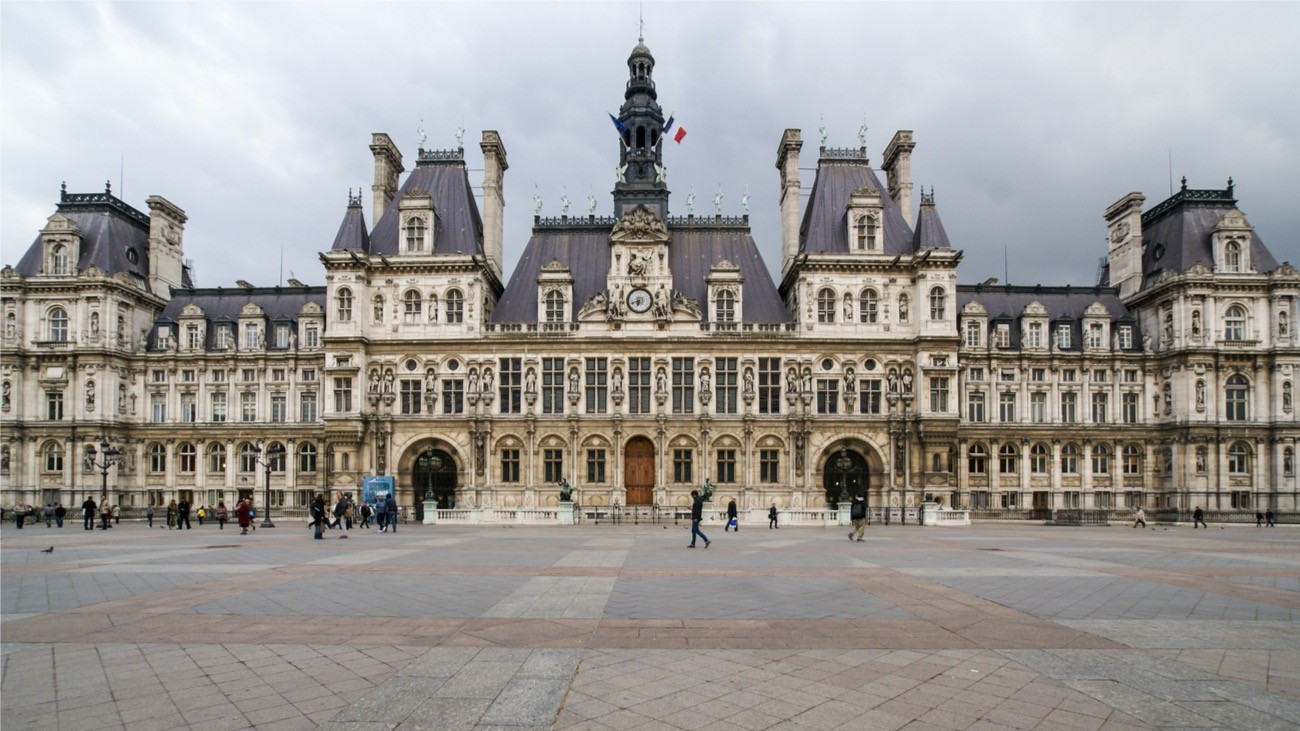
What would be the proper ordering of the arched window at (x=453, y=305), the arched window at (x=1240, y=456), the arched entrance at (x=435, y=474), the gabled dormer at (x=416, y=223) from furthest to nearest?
the gabled dormer at (x=416, y=223) → the arched window at (x=1240, y=456) → the arched window at (x=453, y=305) → the arched entrance at (x=435, y=474)

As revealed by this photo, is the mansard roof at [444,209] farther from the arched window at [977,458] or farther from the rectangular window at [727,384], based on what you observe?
the arched window at [977,458]

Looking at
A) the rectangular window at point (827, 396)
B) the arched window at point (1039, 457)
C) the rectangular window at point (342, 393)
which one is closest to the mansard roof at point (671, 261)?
the rectangular window at point (827, 396)

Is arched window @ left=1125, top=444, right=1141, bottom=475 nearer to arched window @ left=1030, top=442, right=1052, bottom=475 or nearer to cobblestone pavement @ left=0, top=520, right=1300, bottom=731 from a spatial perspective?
arched window @ left=1030, top=442, right=1052, bottom=475

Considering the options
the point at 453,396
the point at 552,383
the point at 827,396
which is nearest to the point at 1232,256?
the point at 827,396

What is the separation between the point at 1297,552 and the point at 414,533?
34085 mm

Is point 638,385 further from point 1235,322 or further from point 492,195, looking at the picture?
point 1235,322

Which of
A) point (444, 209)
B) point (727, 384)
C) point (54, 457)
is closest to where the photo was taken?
point (727, 384)

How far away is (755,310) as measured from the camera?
55.5m

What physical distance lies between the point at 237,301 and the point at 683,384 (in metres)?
35.9

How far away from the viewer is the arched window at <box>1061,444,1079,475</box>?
56.4 m

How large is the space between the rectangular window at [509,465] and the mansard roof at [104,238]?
3188cm

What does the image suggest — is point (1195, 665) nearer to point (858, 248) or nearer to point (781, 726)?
point (781, 726)

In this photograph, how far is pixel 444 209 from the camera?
57594mm

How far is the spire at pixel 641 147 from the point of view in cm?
5938
